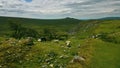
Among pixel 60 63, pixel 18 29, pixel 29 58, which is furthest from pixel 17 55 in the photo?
pixel 18 29

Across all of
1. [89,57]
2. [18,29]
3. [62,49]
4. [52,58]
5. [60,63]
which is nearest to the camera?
[89,57]

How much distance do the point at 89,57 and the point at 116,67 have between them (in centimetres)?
465

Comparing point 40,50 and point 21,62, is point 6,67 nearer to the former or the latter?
point 21,62

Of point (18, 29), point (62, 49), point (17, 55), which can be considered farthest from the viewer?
point (18, 29)

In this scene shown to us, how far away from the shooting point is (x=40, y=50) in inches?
2221

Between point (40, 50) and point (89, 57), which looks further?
point (40, 50)

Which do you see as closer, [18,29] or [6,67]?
[6,67]

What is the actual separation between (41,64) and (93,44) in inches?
505

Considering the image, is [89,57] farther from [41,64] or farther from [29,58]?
[29,58]

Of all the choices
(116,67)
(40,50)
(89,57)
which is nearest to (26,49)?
(40,50)

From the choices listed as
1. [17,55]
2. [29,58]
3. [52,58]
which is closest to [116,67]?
[52,58]

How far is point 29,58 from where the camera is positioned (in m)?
51.6

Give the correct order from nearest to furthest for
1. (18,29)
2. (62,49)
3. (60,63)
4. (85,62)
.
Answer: (85,62)
(60,63)
(62,49)
(18,29)

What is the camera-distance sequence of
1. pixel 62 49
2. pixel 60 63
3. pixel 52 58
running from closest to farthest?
pixel 60 63
pixel 52 58
pixel 62 49
